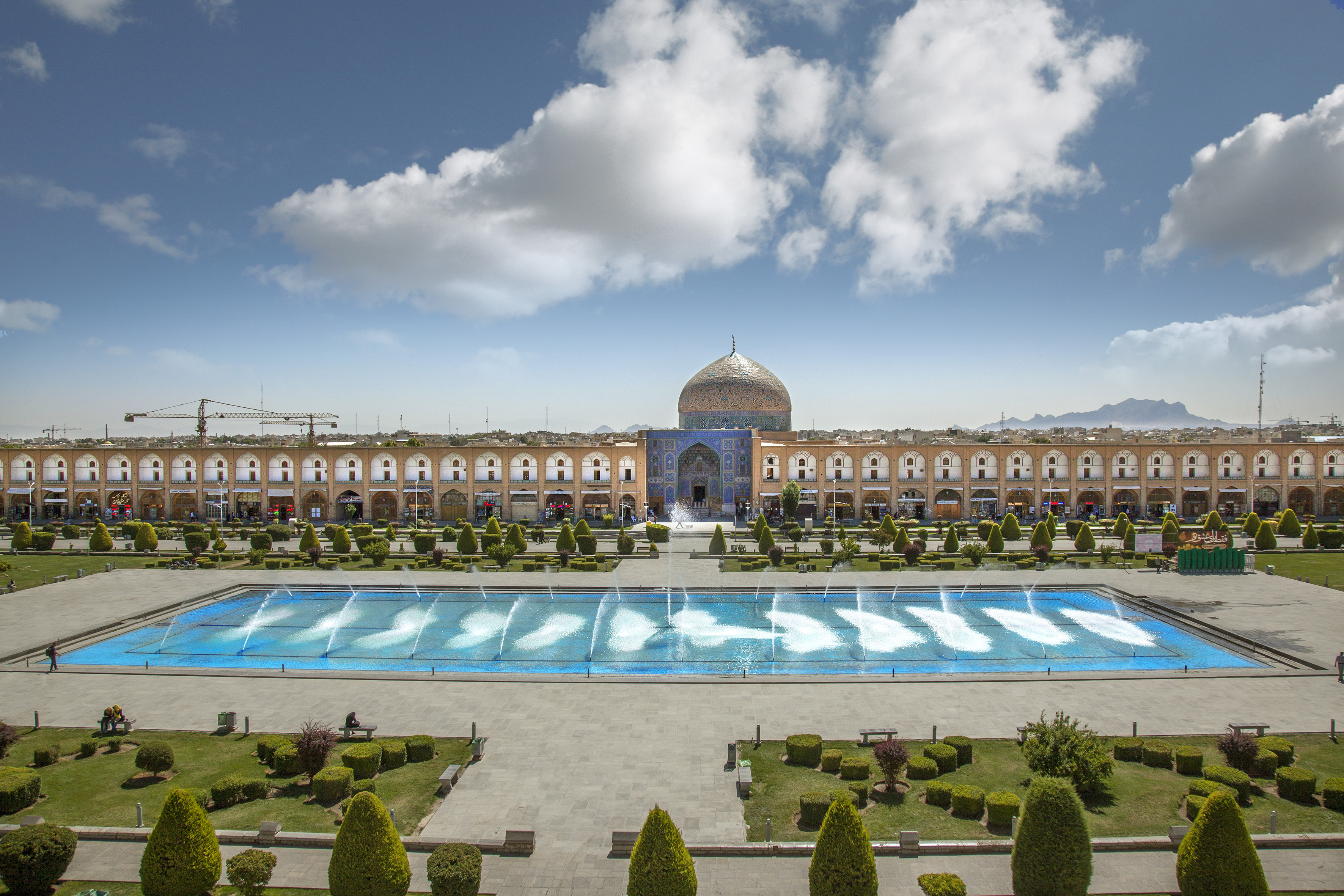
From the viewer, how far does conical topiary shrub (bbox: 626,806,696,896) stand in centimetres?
740

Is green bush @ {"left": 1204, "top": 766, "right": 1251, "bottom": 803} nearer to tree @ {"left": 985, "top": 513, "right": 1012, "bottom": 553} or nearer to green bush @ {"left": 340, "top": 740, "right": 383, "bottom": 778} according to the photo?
green bush @ {"left": 340, "top": 740, "right": 383, "bottom": 778}

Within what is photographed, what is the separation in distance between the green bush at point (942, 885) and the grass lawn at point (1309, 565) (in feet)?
81.4

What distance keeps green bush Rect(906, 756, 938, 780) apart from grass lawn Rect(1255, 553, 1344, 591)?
2223 cm

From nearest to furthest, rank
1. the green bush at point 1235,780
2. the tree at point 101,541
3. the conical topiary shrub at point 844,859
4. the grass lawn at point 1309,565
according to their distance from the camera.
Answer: the conical topiary shrub at point 844,859 → the green bush at point 1235,780 → the grass lawn at point 1309,565 → the tree at point 101,541

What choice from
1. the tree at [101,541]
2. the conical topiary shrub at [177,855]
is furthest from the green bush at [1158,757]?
Answer: the tree at [101,541]

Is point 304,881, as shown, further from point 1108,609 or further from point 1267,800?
point 1108,609

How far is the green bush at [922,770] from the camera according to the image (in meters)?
11.2

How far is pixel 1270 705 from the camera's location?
564 inches

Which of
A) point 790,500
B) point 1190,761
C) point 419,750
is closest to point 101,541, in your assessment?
point 419,750

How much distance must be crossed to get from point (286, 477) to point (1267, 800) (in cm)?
5244

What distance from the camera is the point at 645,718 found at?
13711mm

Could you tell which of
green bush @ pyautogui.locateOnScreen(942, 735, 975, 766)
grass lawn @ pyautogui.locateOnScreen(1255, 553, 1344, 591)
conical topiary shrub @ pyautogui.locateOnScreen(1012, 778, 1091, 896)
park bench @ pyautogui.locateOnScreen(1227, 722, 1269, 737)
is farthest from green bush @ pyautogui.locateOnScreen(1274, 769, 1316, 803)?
grass lawn @ pyautogui.locateOnScreen(1255, 553, 1344, 591)

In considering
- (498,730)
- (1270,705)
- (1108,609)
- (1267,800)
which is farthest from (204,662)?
(1108,609)

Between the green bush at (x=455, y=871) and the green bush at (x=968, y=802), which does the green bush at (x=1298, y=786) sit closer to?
the green bush at (x=968, y=802)
